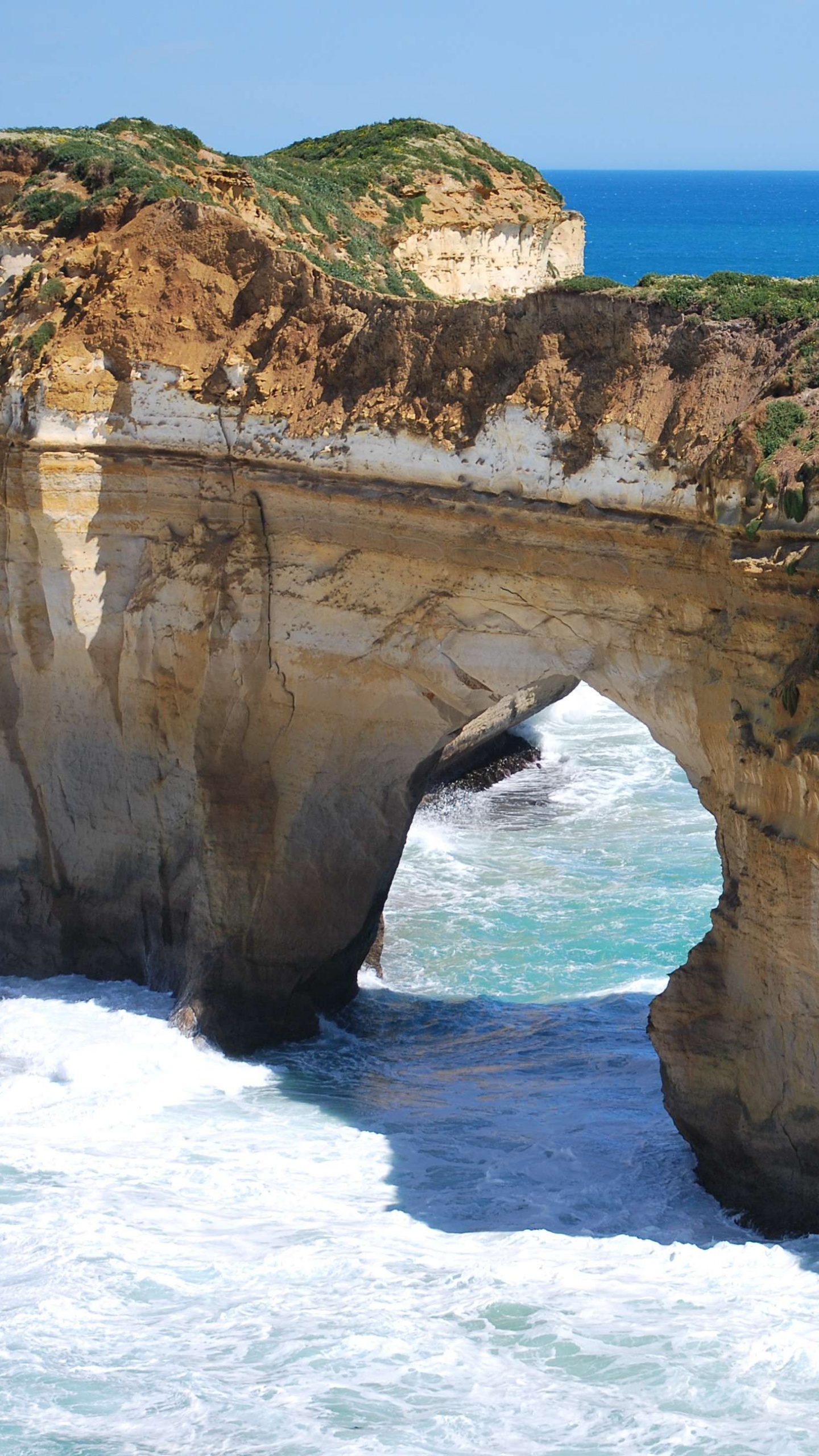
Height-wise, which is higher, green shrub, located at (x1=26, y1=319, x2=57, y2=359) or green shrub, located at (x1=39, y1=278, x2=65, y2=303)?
green shrub, located at (x1=39, y1=278, x2=65, y2=303)

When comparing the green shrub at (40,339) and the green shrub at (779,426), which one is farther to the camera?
the green shrub at (40,339)

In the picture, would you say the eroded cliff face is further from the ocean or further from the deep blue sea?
the deep blue sea

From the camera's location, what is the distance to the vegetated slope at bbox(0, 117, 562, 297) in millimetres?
18672

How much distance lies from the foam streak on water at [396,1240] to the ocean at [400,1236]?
3 centimetres

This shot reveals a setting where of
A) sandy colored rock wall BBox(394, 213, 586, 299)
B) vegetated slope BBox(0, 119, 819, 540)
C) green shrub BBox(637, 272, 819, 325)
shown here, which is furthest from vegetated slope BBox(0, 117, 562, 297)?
green shrub BBox(637, 272, 819, 325)

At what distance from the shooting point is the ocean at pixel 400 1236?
11180 mm

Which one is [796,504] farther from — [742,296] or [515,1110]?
[515,1110]

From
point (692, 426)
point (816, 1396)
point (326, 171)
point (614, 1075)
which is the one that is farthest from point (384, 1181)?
point (326, 171)

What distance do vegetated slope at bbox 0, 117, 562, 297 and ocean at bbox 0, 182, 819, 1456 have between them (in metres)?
8.65

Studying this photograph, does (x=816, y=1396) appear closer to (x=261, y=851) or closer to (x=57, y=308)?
(x=261, y=851)

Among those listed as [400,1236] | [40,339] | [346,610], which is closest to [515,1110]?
[400,1236]

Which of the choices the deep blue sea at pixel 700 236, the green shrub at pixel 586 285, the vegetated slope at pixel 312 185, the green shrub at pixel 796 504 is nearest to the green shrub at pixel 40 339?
the vegetated slope at pixel 312 185

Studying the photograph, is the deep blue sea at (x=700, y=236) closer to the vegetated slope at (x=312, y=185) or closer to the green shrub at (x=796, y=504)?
the vegetated slope at (x=312, y=185)

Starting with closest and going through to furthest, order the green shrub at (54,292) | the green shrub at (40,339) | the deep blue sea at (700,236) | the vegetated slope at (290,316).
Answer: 1. the vegetated slope at (290,316)
2. the green shrub at (40,339)
3. the green shrub at (54,292)
4. the deep blue sea at (700,236)
